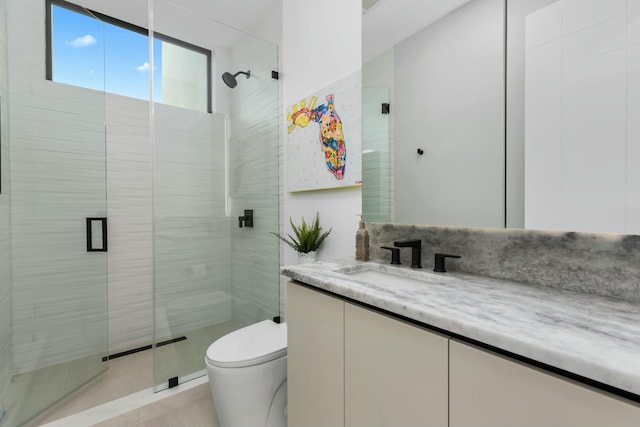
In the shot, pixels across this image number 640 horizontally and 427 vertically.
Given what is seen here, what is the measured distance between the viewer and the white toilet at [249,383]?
4.38 ft

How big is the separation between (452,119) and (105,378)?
8.79 feet

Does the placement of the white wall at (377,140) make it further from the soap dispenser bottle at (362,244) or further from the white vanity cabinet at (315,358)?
the white vanity cabinet at (315,358)

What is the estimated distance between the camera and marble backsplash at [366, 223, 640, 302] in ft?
2.59

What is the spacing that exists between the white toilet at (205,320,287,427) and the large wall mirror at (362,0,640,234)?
88cm

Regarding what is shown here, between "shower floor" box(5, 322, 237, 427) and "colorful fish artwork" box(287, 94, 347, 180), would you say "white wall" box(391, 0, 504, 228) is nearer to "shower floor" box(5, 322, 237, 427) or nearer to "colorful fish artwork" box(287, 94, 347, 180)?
"colorful fish artwork" box(287, 94, 347, 180)

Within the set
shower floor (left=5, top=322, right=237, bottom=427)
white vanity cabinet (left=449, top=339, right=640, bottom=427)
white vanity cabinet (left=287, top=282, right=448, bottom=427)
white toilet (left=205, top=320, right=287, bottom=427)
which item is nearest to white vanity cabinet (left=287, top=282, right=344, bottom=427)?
white vanity cabinet (left=287, top=282, right=448, bottom=427)

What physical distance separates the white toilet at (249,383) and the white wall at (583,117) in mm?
1261

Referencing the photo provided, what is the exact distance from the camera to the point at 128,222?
2420mm

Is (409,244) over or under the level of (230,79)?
under

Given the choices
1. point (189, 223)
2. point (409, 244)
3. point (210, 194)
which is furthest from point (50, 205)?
point (409, 244)

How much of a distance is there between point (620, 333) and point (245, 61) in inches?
96.0

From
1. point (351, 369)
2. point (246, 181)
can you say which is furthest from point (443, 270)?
point (246, 181)

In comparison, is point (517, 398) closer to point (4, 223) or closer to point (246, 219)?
point (246, 219)

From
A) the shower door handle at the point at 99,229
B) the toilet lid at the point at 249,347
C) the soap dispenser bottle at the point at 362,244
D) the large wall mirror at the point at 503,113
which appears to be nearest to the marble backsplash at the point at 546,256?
the large wall mirror at the point at 503,113
